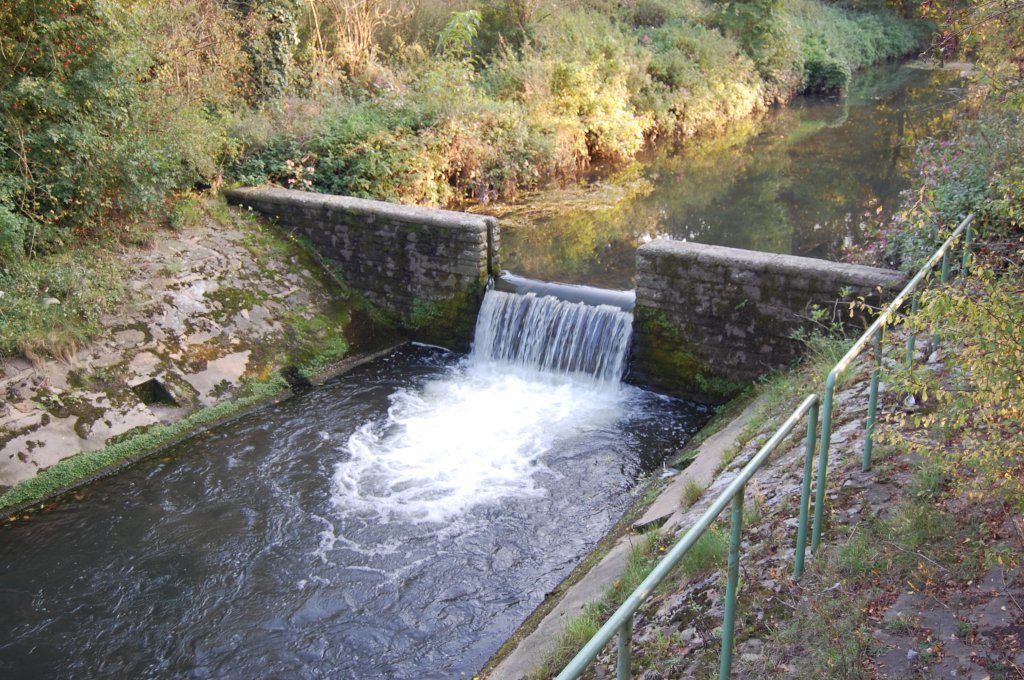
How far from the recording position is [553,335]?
32.8 ft

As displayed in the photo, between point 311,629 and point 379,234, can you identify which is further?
point 379,234

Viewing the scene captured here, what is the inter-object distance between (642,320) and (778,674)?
6004 millimetres

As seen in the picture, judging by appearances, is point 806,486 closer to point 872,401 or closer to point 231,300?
point 872,401

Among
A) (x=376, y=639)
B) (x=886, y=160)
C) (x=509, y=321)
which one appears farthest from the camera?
(x=886, y=160)

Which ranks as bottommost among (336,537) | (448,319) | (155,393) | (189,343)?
(336,537)

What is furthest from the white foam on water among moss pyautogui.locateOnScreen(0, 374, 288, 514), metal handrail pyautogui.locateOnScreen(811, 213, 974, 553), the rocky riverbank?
metal handrail pyautogui.locateOnScreen(811, 213, 974, 553)

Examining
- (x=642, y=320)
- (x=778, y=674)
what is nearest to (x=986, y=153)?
(x=642, y=320)

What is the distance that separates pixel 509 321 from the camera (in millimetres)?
10258

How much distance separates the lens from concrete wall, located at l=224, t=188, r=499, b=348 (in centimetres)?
1047

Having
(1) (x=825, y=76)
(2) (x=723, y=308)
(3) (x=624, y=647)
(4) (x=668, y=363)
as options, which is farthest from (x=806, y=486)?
(1) (x=825, y=76)

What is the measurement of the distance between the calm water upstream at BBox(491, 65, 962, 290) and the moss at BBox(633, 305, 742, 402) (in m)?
1.81

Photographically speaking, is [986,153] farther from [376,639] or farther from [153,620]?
[153,620]

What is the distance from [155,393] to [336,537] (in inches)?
122

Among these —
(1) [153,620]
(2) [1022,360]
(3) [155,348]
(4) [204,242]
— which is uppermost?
(2) [1022,360]
